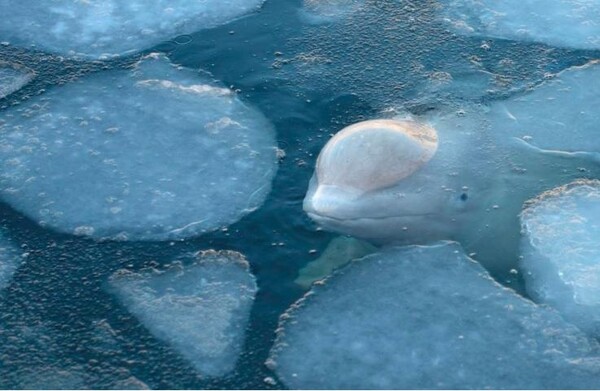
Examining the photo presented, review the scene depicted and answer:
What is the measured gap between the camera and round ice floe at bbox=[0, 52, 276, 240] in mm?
5305

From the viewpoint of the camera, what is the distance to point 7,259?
507 centimetres

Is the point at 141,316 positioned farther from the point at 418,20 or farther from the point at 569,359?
the point at 418,20

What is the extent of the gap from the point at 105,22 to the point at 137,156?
1.62 m

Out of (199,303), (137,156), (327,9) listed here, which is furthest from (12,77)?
(199,303)

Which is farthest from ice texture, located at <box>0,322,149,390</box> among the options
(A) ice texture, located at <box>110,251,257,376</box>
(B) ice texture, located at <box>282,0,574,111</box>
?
(B) ice texture, located at <box>282,0,574,111</box>

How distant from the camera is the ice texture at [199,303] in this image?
15.0 feet

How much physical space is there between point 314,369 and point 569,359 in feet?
3.99

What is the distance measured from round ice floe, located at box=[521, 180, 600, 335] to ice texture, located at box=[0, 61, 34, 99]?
3.36m

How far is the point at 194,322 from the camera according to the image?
4.69 meters

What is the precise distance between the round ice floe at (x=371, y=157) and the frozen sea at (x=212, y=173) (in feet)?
0.96

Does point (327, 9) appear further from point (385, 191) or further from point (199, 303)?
point (199, 303)

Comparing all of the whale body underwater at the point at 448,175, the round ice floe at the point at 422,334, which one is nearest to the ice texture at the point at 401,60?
the whale body underwater at the point at 448,175

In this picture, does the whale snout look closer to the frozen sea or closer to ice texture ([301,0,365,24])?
the frozen sea

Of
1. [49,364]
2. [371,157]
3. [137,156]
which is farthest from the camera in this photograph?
[137,156]
